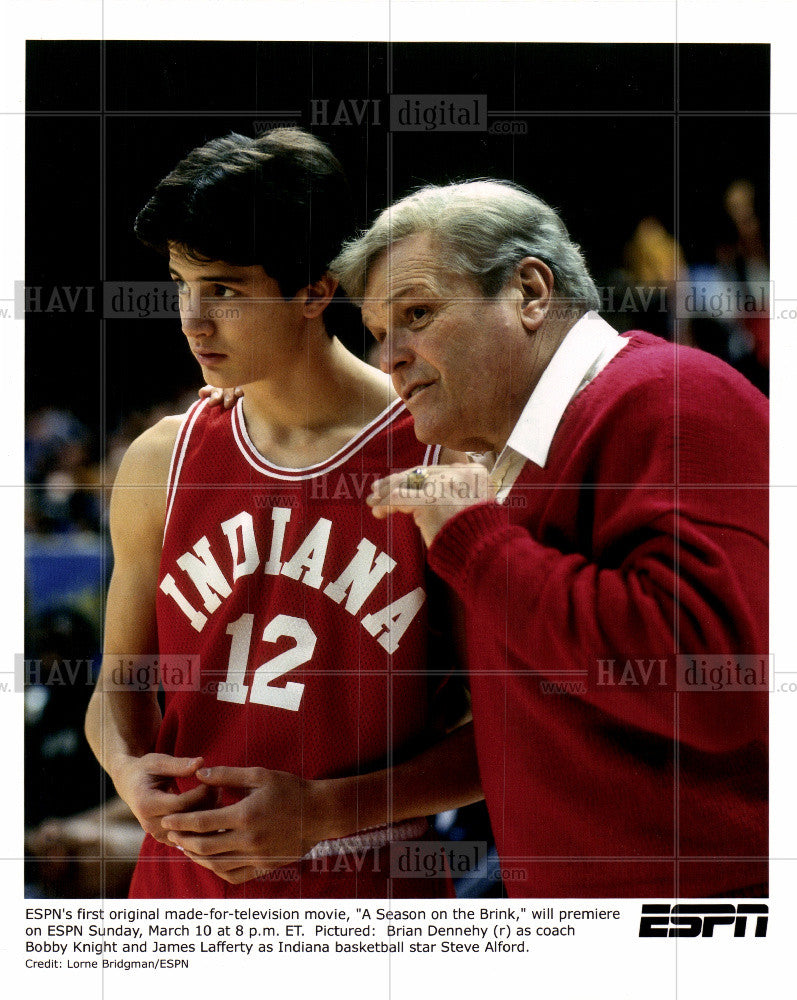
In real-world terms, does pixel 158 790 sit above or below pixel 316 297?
below

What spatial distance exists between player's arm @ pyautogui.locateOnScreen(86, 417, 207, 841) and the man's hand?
1.44 feet

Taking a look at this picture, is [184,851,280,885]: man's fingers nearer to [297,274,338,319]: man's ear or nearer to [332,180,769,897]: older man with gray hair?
[332,180,769,897]: older man with gray hair

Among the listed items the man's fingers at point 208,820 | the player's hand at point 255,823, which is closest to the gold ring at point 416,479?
the player's hand at point 255,823

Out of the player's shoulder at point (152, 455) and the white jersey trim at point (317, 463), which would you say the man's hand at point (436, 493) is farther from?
the player's shoulder at point (152, 455)

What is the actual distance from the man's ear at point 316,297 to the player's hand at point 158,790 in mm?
838

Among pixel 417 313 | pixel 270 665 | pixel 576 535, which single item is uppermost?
pixel 417 313

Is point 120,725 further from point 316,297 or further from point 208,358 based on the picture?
point 316,297

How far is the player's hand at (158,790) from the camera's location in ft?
6.19

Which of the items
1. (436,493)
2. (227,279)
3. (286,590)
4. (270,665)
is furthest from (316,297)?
(270,665)

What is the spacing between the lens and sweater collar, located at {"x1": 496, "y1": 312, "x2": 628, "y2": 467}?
1.73 m

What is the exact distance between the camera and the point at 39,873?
6.53 ft

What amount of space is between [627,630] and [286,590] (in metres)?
0.60
